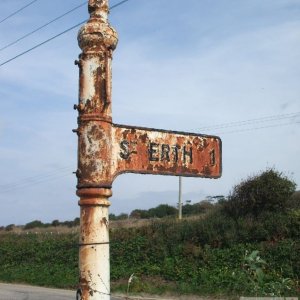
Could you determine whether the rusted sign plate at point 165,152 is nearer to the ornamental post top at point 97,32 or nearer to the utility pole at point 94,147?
the utility pole at point 94,147

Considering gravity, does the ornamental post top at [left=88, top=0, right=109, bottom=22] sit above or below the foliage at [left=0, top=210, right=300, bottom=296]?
above

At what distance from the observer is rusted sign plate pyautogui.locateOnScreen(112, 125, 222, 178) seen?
3.06 metres

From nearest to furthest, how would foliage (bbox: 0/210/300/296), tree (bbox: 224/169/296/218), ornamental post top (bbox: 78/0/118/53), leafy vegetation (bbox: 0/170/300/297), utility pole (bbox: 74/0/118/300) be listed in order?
utility pole (bbox: 74/0/118/300) < ornamental post top (bbox: 78/0/118/53) < foliage (bbox: 0/210/300/296) < leafy vegetation (bbox: 0/170/300/297) < tree (bbox: 224/169/296/218)

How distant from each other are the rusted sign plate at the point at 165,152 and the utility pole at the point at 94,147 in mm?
115

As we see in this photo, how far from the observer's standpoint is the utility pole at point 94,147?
9.36 ft

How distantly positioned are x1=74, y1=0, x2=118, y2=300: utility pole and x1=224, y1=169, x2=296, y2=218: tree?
24050 mm

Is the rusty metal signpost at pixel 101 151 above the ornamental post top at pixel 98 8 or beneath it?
beneath

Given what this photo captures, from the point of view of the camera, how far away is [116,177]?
2982mm

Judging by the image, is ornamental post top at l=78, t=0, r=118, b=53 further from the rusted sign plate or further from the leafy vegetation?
the leafy vegetation

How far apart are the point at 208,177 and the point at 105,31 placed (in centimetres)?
98

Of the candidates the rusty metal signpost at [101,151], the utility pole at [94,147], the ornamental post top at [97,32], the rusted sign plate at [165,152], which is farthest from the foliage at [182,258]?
the ornamental post top at [97,32]

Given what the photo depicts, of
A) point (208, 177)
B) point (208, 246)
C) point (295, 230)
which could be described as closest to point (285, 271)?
point (295, 230)

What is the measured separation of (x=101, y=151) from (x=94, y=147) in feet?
0.13

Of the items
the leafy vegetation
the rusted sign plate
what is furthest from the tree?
the rusted sign plate
